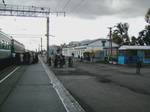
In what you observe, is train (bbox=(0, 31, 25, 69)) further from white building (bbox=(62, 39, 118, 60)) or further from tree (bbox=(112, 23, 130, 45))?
tree (bbox=(112, 23, 130, 45))

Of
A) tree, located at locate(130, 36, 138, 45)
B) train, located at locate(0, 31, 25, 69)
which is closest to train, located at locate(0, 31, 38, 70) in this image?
train, located at locate(0, 31, 25, 69)

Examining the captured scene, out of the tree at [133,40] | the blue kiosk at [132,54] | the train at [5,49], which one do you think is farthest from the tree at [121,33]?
the train at [5,49]

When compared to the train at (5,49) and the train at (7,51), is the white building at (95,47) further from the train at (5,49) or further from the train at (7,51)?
the train at (5,49)

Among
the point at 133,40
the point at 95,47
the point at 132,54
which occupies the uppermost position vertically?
the point at 133,40

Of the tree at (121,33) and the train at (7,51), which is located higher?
the tree at (121,33)

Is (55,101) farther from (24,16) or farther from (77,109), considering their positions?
(24,16)

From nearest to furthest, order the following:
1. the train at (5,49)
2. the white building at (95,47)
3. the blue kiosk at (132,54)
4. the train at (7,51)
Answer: the train at (5,49)
the train at (7,51)
the blue kiosk at (132,54)
the white building at (95,47)

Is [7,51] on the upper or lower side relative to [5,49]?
lower

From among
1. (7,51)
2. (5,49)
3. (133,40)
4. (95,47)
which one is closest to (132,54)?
(7,51)

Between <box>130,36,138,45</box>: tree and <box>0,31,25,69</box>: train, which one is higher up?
<box>130,36,138,45</box>: tree

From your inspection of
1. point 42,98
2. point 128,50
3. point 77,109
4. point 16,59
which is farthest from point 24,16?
point 77,109

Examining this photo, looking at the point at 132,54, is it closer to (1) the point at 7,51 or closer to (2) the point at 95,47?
(1) the point at 7,51

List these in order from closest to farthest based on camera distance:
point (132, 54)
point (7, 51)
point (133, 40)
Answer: point (7, 51), point (132, 54), point (133, 40)

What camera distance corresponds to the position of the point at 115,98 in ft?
41.3
